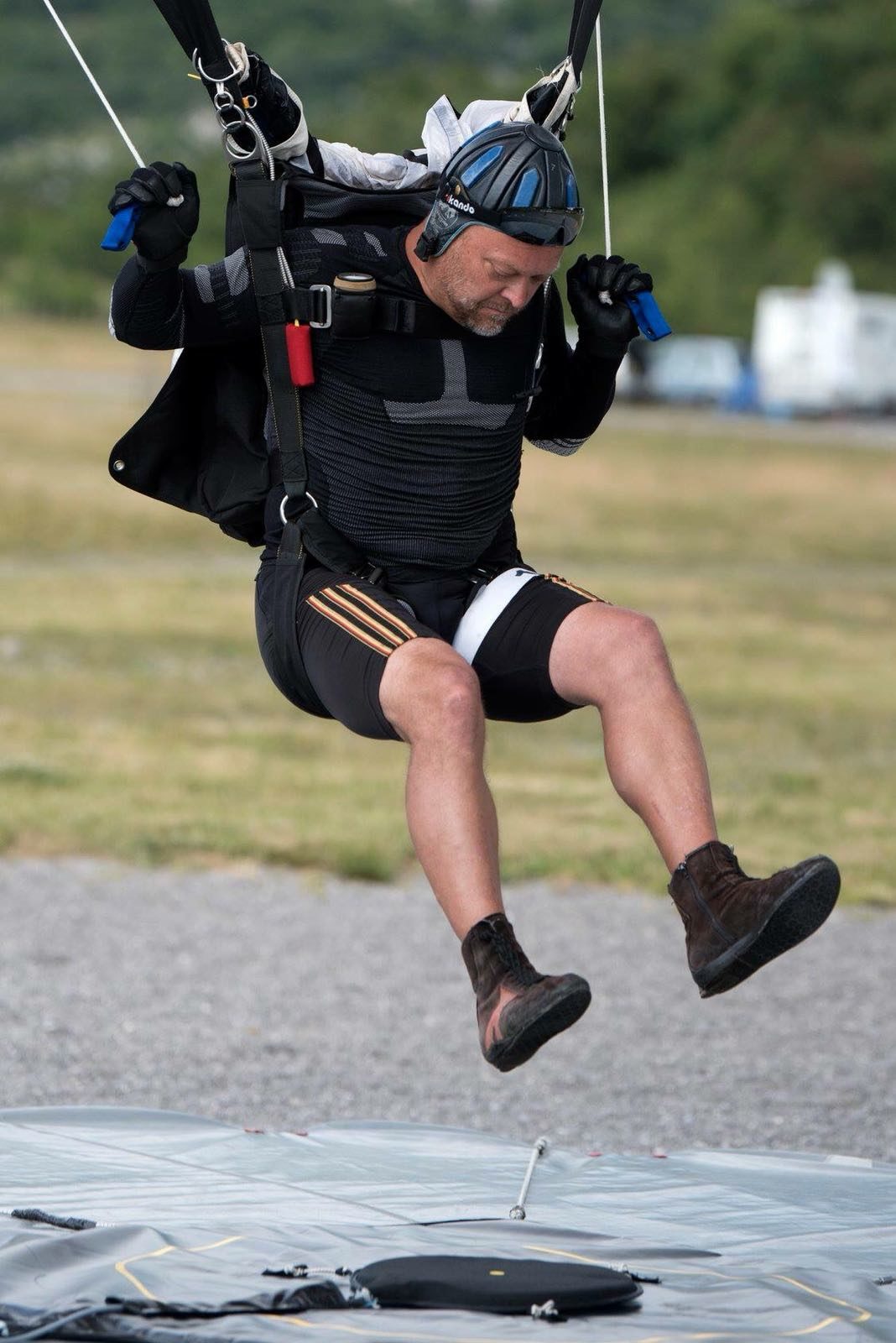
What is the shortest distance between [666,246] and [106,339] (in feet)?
75.4

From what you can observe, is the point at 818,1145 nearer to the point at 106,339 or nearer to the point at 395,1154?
the point at 395,1154

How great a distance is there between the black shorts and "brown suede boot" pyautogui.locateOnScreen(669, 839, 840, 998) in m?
0.45

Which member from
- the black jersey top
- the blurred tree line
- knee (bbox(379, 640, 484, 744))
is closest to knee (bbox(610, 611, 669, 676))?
knee (bbox(379, 640, 484, 744))

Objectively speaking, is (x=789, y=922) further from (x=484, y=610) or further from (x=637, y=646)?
(x=484, y=610)

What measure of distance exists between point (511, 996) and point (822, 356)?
3776cm

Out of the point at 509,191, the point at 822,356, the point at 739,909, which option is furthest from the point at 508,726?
the point at 822,356

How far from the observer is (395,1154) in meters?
4.42

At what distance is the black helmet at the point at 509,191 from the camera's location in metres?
3.46

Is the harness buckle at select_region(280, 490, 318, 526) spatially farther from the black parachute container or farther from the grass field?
the grass field

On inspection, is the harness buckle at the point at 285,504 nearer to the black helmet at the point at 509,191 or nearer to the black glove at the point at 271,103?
the black helmet at the point at 509,191

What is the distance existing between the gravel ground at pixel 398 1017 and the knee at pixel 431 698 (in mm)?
2035

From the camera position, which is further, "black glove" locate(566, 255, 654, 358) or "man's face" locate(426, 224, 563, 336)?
"black glove" locate(566, 255, 654, 358)

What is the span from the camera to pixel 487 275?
3.54m

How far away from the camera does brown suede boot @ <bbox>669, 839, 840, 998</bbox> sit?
3.16 metres
